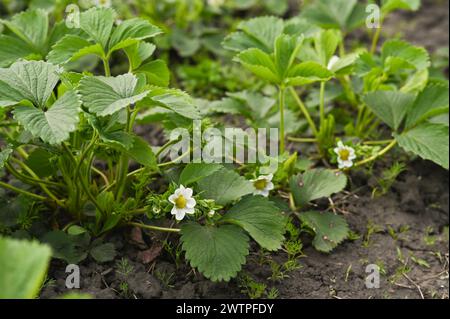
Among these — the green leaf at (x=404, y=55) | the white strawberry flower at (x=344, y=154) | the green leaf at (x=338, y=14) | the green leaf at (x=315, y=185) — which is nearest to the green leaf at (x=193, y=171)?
the green leaf at (x=315, y=185)

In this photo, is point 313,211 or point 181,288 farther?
point 313,211

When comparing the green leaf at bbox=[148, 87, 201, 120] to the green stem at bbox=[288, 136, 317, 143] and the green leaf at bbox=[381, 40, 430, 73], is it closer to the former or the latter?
the green stem at bbox=[288, 136, 317, 143]

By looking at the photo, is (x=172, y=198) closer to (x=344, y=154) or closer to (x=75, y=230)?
(x=75, y=230)

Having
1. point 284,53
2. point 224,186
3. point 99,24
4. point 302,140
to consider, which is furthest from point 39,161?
point 302,140

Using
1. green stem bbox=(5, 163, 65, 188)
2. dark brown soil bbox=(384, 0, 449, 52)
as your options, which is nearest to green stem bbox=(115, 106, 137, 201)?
green stem bbox=(5, 163, 65, 188)

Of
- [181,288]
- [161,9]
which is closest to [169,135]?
[181,288]

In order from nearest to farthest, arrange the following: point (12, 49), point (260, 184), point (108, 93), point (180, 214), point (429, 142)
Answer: point (108, 93), point (180, 214), point (260, 184), point (12, 49), point (429, 142)

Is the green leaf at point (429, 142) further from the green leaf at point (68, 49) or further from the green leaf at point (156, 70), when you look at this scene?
the green leaf at point (68, 49)

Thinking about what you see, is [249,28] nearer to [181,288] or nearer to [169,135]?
[169,135]
